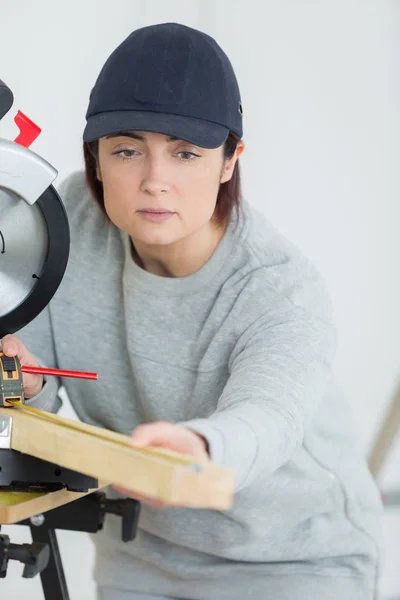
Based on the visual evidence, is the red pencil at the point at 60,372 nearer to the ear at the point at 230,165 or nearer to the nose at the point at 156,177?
the nose at the point at 156,177

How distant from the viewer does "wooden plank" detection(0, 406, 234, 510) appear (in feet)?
2.76

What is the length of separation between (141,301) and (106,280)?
102mm

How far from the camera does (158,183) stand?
51.9 inches

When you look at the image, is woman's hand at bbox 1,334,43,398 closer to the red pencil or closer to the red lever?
the red pencil

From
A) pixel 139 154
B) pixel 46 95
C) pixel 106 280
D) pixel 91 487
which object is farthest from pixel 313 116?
pixel 91 487

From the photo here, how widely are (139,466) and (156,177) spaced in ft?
1.79

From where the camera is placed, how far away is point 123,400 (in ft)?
5.35

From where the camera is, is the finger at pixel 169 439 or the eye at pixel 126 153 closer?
the finger at pixel 169 439

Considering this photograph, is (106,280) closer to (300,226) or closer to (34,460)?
(34,460)

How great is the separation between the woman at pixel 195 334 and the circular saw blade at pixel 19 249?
70mm

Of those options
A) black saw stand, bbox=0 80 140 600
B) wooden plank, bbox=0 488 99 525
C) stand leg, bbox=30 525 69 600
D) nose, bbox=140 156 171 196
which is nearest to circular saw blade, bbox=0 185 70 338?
black saw stand, bbox=0 80 140 600

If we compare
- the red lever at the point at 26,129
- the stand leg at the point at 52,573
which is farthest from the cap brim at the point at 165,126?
the stand leg at the point at 52,573

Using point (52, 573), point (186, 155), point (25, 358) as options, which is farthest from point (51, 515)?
point (186, 155)

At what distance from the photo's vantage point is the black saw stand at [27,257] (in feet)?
3.95
